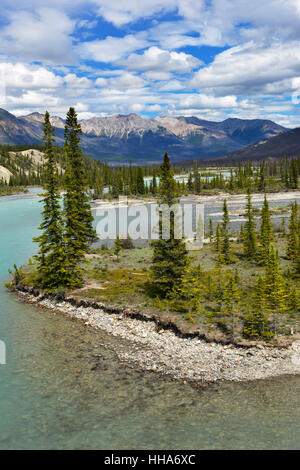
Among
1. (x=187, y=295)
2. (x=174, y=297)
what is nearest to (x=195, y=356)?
(x=187, y=295)

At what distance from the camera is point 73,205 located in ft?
125

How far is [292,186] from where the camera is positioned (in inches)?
6048

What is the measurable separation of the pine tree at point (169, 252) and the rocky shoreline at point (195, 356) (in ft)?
16.1

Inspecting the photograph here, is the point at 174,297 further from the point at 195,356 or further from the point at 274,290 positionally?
the point at 274,290

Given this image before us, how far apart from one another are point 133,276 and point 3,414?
869 inches

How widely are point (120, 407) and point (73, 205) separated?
24.8 m

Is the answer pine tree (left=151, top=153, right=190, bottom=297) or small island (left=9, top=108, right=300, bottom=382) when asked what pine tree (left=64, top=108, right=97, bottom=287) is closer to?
small island (left=9, top=108, right=300, bottom=382)

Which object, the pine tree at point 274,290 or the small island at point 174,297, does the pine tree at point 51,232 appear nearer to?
the small island at point 174,297

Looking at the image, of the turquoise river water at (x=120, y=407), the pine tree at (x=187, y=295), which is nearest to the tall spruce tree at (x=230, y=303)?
the pine tree at (x=187, y=295)

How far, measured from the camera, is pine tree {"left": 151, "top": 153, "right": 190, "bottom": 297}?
3062 cm

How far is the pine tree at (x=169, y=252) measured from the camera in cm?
3062

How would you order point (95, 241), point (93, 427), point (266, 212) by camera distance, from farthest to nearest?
point (95, 241) → point (266, 212) → point (93, 427)
